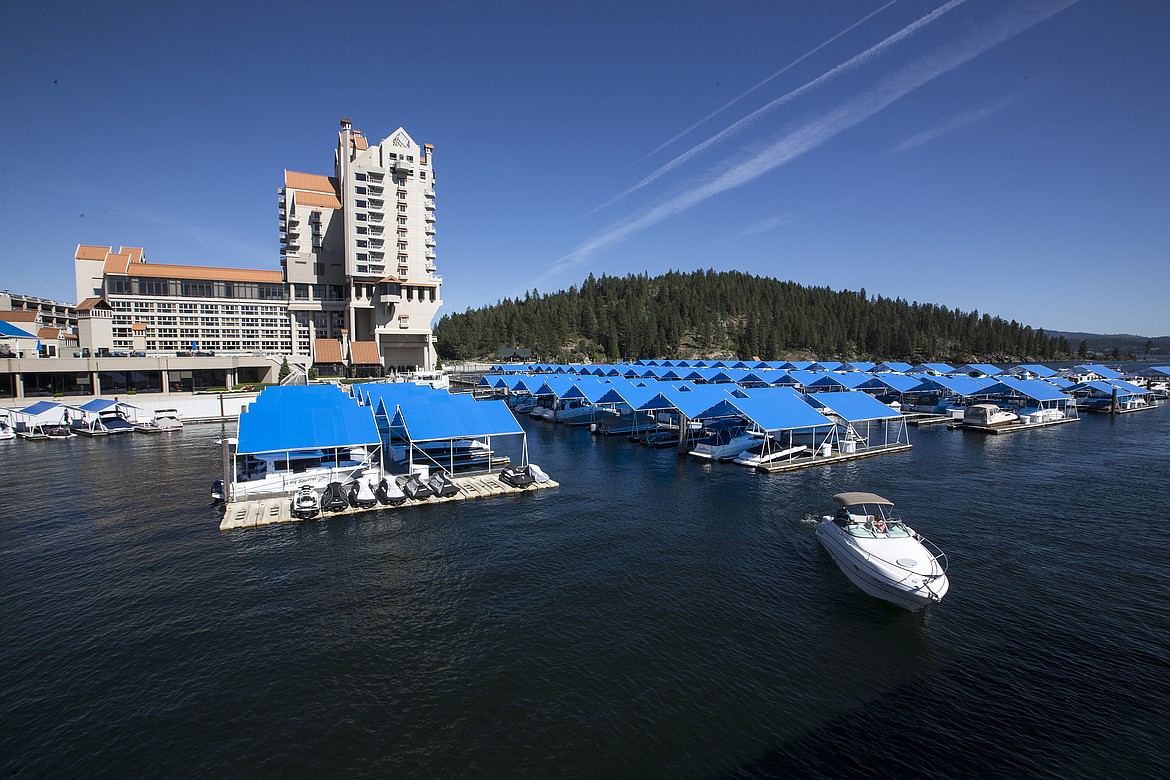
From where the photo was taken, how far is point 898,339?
183750 millimetres

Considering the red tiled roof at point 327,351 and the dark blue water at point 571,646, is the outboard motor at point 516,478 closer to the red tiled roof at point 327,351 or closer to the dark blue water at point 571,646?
the dark blue water at point 571,646

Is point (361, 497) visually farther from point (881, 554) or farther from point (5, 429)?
point (5, 429)

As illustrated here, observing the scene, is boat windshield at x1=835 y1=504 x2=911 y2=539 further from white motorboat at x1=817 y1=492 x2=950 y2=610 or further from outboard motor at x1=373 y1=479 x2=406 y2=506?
outboard motor at x1=373 y1=479 x2=406 y2=506

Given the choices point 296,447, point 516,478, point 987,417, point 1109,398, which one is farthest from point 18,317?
point 1109,398

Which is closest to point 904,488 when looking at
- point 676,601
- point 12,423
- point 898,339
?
point 676,601

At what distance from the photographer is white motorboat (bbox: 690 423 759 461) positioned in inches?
1713

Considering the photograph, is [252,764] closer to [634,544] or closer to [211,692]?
[211,692]

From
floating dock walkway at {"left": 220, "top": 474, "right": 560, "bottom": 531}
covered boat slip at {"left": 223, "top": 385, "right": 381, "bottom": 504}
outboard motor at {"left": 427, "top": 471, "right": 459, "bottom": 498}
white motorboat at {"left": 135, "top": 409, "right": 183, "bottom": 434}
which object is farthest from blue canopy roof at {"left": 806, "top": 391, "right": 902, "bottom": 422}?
white motorboat at {"left": 135, "top": 409, "right": 183, "bottom": 434}

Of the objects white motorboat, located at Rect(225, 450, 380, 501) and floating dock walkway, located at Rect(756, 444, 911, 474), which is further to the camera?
floating dock walkway, located at Rect(756, 444, 911, 474)

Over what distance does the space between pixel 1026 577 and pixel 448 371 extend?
119 metres

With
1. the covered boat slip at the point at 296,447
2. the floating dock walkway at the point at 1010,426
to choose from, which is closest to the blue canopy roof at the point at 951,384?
the floating dock walkway at the point at 1010,426

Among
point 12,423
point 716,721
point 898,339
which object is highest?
point 898,339

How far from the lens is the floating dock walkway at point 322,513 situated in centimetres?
2798

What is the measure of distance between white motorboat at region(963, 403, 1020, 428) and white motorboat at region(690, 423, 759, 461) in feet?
111
